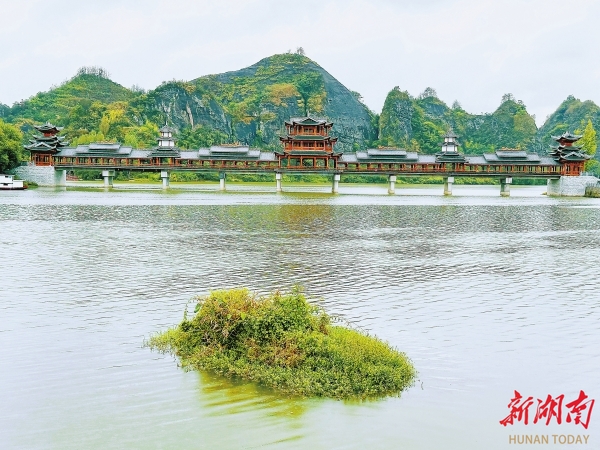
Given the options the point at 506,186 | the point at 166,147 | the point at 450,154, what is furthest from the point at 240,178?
the point at 506,186

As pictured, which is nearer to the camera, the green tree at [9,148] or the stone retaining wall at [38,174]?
the green tree at [9,148]

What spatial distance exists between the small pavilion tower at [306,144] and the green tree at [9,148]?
35257mm

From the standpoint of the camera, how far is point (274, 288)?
1712cm

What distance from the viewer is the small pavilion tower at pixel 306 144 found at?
87.6 m

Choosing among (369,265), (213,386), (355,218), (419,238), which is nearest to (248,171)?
(355,218)

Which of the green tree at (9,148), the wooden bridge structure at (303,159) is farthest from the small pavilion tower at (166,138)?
the green tree at (9,148)

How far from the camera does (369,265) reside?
71.7ft

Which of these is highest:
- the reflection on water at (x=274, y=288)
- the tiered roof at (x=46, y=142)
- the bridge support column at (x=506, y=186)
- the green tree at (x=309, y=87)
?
the green tree at (x=309, y=87)

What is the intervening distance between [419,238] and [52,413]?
80.9ft

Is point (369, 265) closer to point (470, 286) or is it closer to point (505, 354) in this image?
point (470, 286)

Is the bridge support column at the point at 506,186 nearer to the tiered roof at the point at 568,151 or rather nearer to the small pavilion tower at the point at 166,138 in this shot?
the tiered roof at the point at 568,151

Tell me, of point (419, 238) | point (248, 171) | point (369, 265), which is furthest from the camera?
point (248, 171)

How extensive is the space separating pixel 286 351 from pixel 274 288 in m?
7.26

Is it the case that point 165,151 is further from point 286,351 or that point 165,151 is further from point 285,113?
point 285,113
